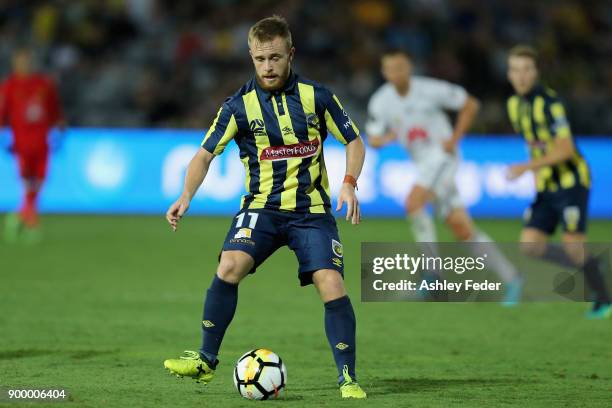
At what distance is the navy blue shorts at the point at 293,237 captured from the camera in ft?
18.2

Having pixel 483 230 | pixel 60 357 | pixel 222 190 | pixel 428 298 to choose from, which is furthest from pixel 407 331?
pixel 222 190

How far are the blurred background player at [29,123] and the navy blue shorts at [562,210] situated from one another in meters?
7.14

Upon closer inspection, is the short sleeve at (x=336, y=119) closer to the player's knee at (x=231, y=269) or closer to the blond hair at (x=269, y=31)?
the blond hair at (x=269, y=31)

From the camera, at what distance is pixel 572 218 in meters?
8.43

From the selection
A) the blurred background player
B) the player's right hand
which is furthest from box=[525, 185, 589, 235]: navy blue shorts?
the blurred background player

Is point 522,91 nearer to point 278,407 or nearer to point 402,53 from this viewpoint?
point 402,53

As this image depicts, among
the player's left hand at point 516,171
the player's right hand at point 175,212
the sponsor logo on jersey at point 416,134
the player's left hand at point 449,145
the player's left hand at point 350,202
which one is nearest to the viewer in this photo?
the player's left hand at point 350,202

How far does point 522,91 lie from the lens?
8.55 metres

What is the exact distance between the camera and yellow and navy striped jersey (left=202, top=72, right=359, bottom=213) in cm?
565

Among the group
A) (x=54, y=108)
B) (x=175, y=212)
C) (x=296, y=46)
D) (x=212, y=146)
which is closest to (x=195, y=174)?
(x=212, y=146)

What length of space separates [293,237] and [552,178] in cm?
345

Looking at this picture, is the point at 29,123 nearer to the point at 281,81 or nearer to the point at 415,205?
the point at 415,205

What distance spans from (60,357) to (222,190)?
10.1 metres

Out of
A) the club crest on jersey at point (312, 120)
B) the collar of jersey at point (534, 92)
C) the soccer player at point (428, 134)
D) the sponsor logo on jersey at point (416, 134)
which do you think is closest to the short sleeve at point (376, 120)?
the soccer player at point (428, 134)
